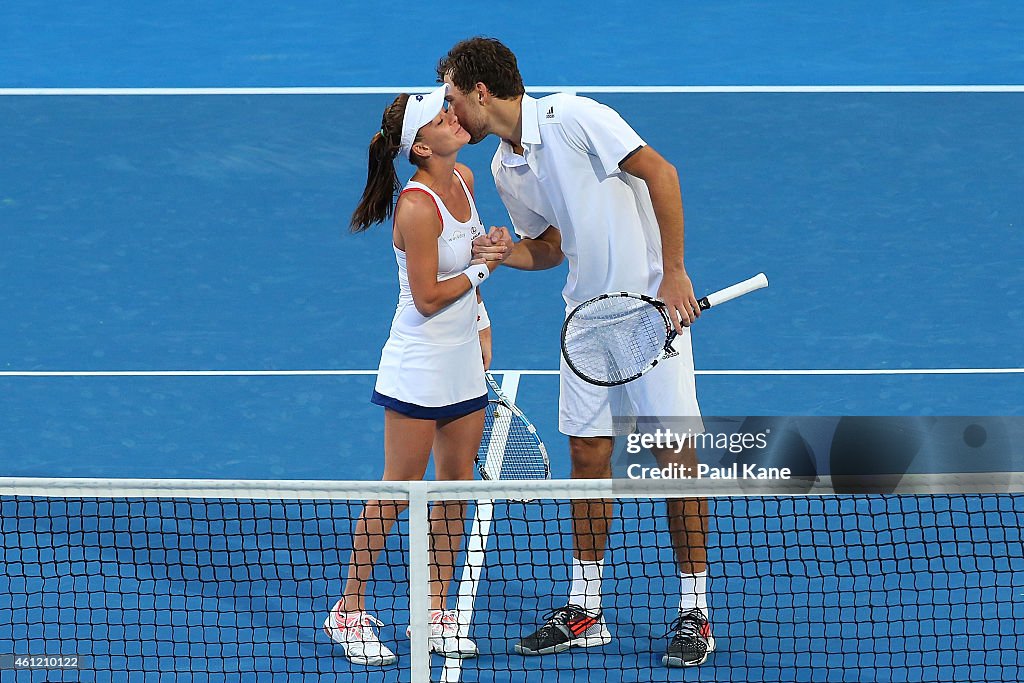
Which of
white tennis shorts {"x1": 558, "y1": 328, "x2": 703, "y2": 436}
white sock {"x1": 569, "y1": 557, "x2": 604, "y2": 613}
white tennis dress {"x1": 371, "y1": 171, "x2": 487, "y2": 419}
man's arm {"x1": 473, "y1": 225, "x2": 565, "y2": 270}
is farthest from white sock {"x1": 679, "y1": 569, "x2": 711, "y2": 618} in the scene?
man's arm {"x1": 473, "y1": 225, "x2": 565, "y2": 270}

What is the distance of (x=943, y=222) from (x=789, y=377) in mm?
2286

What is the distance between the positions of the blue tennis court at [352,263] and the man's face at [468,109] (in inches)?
58.6

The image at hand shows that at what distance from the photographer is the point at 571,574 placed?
18.5 ft

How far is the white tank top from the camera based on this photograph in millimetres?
4957

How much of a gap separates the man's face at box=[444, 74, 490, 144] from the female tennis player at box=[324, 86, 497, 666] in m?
0.04

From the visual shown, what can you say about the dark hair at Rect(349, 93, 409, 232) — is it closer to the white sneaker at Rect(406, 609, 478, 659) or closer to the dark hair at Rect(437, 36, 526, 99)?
the dark hair at Rect(437, 36, 526, 99)

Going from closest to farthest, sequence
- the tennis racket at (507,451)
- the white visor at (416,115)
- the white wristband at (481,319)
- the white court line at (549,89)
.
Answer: the white visor at (416,115) → the white wristband at (481,319) → the tennis racket at (507,451) → the white court line at (549,89)

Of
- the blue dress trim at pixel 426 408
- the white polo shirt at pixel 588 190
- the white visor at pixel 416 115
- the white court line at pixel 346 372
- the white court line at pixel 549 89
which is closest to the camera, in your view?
the white visor at pixel 416 115


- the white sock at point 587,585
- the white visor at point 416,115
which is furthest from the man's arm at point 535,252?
the white sock at point 587,585

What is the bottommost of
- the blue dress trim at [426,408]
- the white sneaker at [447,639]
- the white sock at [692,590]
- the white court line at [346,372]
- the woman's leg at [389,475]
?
the white sneaker at [447,639]

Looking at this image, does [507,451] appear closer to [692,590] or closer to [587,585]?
[587,585]

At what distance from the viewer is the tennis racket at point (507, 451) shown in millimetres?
6199

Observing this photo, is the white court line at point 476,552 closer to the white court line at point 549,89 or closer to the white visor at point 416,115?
the white visor at point 416,115

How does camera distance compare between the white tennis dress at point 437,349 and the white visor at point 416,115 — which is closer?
the white visor at point 416,115
